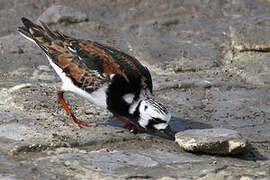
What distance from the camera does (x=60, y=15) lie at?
855 cm

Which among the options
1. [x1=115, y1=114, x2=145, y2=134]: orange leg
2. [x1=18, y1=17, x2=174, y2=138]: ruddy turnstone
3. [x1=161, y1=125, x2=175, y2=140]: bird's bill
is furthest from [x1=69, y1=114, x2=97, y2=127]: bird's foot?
[x1=161, y1=125, x2=175, y2=140]: bird's bill

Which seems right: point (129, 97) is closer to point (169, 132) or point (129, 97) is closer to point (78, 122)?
point (169, 132)

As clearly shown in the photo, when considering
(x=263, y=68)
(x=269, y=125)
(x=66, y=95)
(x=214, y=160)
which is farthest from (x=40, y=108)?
(x=263, y=68)

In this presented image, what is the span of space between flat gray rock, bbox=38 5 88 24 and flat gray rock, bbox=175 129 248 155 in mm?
4401

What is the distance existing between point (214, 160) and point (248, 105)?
164 centimetres

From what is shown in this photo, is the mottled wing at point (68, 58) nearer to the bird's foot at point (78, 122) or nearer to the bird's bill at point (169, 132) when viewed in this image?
the bird's foot at point (78, 122)

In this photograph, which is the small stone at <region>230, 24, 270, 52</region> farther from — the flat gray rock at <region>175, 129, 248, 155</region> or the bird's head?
the flat gray rock at <region>175, 129, 248, 155</region>

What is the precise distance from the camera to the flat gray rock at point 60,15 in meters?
8.55

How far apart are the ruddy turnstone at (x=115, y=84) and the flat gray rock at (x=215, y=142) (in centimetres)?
34

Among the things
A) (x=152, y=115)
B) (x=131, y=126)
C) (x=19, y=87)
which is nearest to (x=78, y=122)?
(x=131, y=126)

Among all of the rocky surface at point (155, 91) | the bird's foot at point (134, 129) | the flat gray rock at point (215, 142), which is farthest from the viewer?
the bird's foot at point (134, 129)

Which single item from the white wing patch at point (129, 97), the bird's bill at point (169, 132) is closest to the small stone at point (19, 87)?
the white wing patch at point (129, 97)

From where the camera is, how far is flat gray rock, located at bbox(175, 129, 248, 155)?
454 centimetres

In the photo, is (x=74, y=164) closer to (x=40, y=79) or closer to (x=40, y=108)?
(x=40, y=108)
